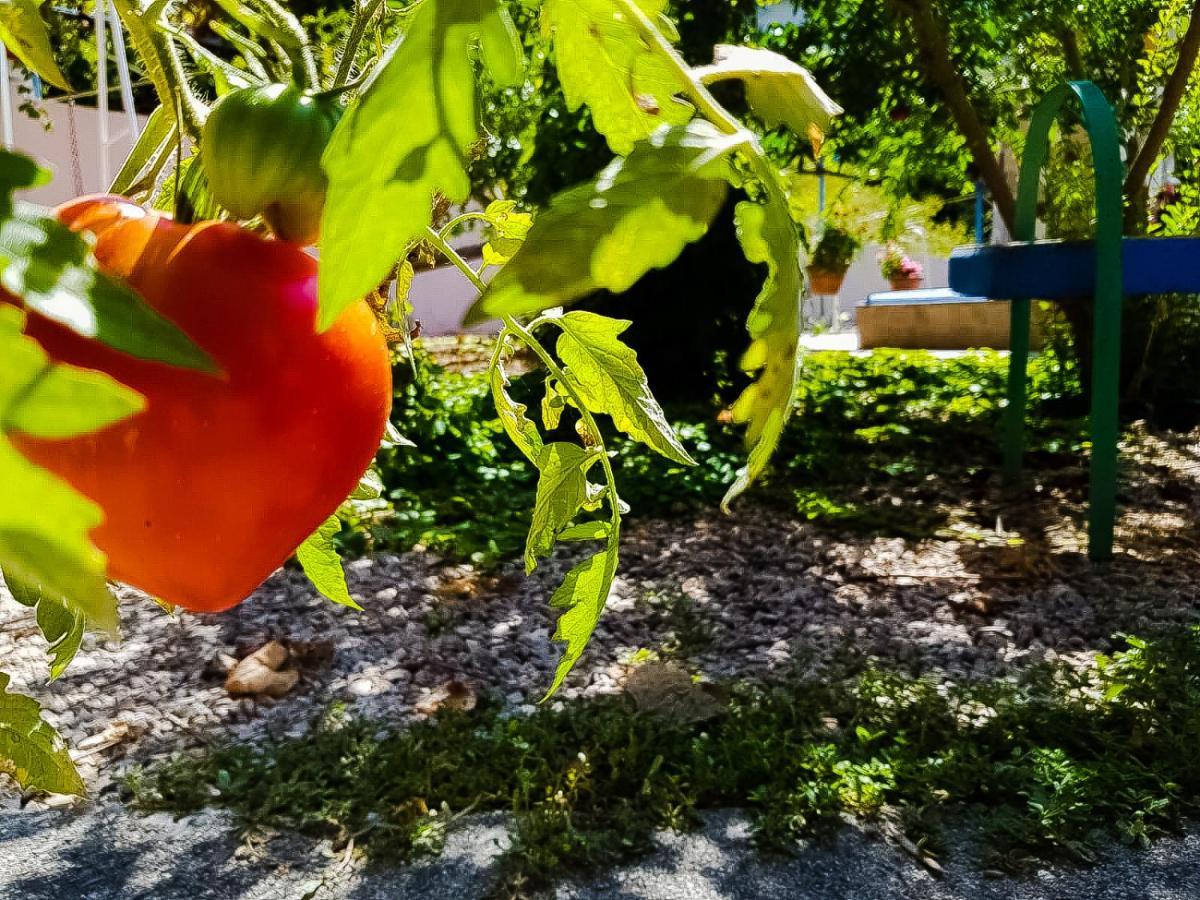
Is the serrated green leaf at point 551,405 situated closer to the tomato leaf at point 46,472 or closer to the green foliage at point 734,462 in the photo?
the tomato leaf at point 46,472

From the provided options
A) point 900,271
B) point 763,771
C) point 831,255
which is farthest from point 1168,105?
point 900,271

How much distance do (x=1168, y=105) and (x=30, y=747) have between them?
4694 millimetres

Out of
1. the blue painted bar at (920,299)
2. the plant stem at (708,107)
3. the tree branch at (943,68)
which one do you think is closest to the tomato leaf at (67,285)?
the plant stem at (708,107)

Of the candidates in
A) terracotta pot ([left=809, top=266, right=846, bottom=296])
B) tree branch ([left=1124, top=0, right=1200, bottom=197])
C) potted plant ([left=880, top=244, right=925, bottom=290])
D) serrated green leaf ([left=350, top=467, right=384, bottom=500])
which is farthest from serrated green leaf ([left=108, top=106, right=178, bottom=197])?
potted plant ([left=880, top=244, right=925, bottom=290])

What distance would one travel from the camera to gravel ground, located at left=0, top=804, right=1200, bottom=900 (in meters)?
1.72

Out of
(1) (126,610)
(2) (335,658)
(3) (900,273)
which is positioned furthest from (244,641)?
(3) (900,273)

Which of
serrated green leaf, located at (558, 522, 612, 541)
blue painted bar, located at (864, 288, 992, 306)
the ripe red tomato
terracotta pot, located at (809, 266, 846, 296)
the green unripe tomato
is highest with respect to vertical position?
the green unripe tomato

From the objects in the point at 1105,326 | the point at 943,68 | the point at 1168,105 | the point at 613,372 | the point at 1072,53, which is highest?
the point at 1072,53

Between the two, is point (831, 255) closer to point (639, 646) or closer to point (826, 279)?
point (826, 279)

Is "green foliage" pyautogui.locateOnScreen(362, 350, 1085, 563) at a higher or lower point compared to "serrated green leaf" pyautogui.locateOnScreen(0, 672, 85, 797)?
lower

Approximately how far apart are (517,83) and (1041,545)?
3307 millimetres

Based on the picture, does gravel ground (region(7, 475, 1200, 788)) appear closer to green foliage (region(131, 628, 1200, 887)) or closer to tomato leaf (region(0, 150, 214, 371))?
green foliage (region(131, 628, 1200, 887))

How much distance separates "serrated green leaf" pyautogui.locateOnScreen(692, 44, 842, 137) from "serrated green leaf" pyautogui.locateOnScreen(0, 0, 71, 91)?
0.57 ft

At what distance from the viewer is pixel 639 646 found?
266cm
